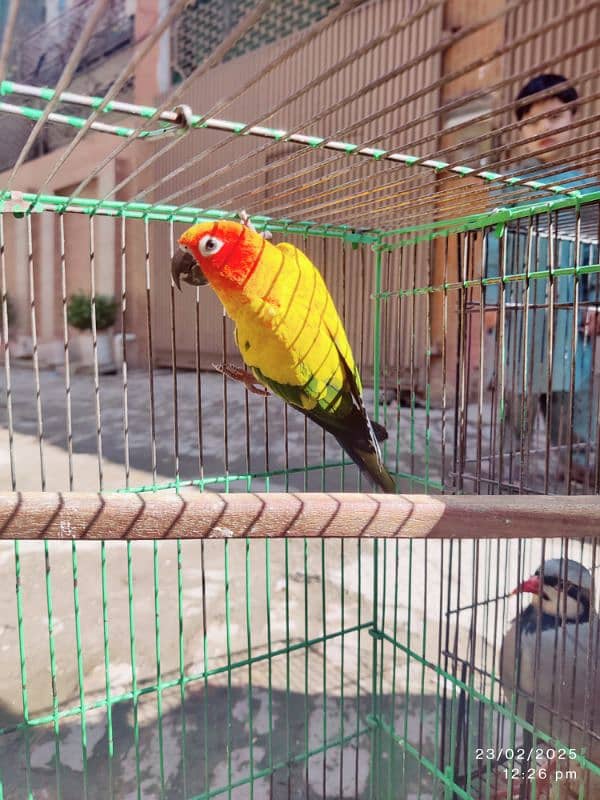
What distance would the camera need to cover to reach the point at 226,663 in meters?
1.68

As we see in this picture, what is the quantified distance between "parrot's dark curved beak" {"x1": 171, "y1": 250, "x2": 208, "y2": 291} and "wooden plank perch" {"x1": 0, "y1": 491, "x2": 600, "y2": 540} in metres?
0.59

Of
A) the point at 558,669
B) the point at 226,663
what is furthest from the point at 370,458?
the point at 226,663

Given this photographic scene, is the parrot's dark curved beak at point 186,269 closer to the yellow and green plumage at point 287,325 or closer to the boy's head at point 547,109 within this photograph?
the yellow and green plumage at point 287,325

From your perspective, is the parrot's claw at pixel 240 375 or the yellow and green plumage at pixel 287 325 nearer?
the yellow and green plumage at pixel 287 325

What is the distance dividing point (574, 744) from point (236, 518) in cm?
99

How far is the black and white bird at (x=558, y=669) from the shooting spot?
39.6 inches

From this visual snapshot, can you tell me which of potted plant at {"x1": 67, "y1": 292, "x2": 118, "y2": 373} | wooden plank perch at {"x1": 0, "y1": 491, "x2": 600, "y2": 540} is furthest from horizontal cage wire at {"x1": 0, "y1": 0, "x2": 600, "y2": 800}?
potted plant at {"x1": 67, "y1": 292, "x2": 118, "y2": 373}

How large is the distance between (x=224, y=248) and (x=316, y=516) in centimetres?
58

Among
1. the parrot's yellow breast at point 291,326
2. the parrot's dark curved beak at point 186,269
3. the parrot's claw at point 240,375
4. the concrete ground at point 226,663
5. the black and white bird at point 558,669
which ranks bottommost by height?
the concrete ground at point 226,663

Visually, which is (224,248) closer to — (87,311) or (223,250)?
(223,250)

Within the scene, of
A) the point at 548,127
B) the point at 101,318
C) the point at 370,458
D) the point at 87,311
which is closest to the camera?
the point at 370,458

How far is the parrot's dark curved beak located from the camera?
101cm
